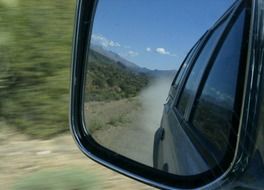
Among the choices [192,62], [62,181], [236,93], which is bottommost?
[62,181]

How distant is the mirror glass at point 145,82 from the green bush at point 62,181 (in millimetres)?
2342

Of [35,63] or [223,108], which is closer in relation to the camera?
[223,108]

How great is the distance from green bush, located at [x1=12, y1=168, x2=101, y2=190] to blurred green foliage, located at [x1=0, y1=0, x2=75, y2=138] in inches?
115

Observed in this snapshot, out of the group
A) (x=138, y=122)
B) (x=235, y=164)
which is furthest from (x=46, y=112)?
(x=235, y=164)

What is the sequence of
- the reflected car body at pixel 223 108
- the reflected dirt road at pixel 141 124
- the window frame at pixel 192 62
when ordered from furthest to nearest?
the reflected dirt road at pixel 141 124, the window frame at pixel 192 62, the reflected car body at pixel 223 108

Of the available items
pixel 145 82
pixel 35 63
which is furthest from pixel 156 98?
pixel 35 63

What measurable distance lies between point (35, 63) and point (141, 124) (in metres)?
5.83

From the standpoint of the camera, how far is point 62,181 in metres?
4.44

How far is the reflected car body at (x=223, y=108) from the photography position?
127 centimetres

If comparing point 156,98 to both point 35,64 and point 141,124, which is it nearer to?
point 141,124

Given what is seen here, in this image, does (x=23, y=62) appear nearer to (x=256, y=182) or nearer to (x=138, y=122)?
(x=138, y=122)

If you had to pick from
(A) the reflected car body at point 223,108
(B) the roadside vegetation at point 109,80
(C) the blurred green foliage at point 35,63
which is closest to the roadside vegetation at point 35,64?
(C) the blurred green foliage at point 35,63

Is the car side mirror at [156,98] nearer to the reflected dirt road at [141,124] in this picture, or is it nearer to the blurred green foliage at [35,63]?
the reflected dirt road at [141,124]

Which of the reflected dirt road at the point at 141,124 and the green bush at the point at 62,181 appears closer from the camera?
the reflected dirt road at the point at 141,124
